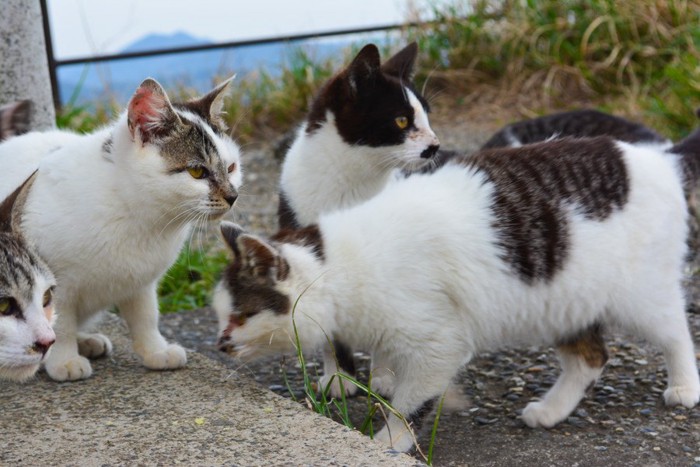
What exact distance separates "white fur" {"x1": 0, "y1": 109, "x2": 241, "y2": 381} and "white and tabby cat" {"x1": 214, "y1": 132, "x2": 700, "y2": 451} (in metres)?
0.32

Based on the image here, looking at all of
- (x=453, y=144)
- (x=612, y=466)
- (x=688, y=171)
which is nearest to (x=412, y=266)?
(x=612, y=466)

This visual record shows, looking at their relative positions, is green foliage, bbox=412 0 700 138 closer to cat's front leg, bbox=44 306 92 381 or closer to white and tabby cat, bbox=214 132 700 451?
white and tabby cat, bbox=214 132 700 451

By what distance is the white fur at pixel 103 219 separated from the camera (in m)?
3.20

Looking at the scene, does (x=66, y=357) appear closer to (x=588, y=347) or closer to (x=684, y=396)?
(x=588, y=347)

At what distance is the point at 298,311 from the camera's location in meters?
3.10

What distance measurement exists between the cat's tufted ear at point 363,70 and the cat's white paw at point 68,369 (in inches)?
63.9

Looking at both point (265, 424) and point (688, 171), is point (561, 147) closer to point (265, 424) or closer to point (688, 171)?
point (688, 171)

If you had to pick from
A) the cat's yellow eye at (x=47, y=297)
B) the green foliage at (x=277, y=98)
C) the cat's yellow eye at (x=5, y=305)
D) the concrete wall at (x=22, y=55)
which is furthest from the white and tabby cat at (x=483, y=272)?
the green foliage at (x=277, y=98)

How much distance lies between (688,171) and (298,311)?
166 centimetres

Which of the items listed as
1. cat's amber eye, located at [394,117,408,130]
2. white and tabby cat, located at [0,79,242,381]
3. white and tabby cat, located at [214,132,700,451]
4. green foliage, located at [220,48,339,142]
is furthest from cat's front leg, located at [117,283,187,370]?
green foliage, located at [220,48,339,142]

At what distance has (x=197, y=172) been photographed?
3246 millimetres

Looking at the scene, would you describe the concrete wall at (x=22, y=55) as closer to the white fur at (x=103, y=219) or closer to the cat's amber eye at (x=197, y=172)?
the white fur at (x=103, y=219)

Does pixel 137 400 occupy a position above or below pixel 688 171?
below

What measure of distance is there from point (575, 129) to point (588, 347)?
180 centimetres
